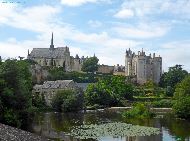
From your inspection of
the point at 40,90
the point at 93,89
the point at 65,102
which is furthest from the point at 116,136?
the point at 40,90

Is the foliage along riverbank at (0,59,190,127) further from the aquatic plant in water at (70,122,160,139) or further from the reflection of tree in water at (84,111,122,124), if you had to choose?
the reflection of tree in water at (84,111,122,124)

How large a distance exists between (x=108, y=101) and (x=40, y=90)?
19.6 meters

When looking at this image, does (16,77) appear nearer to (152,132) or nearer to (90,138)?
(90,138)

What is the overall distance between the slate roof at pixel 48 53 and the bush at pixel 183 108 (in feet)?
337

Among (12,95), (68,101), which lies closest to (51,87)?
(68,101)

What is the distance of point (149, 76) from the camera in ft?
645

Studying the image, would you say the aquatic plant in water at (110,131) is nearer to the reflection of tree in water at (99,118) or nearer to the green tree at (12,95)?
the green tree at (12,95)

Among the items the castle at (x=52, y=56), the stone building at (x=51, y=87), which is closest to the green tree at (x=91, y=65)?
the castle at (x=52, y=56)

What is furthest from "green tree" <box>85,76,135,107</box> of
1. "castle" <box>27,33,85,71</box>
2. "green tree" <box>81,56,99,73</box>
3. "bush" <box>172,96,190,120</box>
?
"green tree" <box>81,56,99,73</box>

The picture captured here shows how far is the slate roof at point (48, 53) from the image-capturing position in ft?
610

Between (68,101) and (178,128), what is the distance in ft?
122

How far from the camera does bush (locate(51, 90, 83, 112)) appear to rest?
10206 cm

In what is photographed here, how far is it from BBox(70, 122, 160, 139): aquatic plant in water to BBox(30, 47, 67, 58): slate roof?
118 meters

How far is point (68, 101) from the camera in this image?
334 ft
